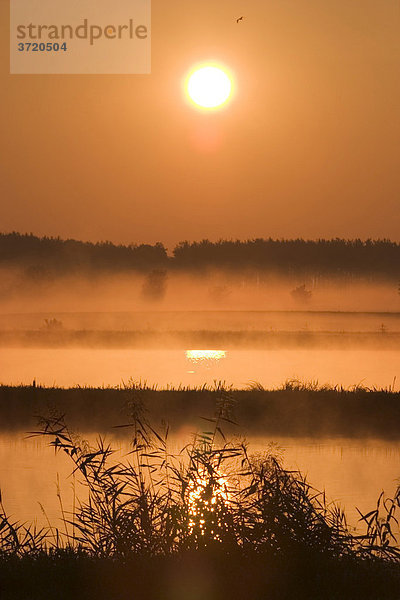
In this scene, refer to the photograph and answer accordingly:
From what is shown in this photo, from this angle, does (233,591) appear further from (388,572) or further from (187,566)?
(388,572)

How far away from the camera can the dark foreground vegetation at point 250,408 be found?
18938mm

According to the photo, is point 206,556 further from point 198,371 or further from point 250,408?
point 198,371

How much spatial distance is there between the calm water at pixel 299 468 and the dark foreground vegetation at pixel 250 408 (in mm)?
1142

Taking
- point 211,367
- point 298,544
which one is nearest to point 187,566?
point 298,544

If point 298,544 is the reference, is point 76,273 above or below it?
above

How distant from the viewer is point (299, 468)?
45.7ft

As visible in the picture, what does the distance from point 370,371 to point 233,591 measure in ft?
93.0

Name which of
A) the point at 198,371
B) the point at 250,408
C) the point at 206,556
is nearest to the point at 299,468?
the point at 250,408

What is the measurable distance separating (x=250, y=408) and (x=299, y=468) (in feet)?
18.9

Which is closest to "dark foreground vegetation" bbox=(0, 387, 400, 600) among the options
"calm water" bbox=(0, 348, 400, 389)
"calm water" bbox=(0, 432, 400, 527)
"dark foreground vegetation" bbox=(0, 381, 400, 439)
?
"calm water" bbox=(0, 432, 400, 527)

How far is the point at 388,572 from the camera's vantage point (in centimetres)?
664

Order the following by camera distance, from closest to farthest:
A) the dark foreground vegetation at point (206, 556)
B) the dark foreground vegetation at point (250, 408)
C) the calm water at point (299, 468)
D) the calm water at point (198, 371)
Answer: the dark foreground vegetation at point (206, 556) < the calm water at point (299, 468) < the dark foreground vegetation at point (250, 408) < the calm water at point (198, 371)

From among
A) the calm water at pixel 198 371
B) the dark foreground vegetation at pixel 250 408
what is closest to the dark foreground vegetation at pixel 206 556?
the dark foreground vegetation at pixel 250 408

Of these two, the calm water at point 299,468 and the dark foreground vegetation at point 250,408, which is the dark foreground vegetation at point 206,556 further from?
the dark foreground vegetation at point 250,408
